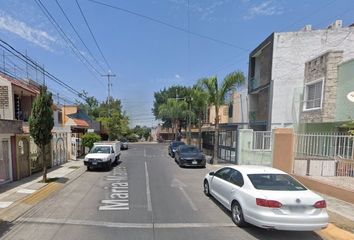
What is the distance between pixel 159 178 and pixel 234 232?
753 centimetres

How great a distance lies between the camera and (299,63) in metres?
19.1

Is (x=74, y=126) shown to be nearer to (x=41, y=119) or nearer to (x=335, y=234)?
(x=41, y=119)

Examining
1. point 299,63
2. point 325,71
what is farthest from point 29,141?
point 299,63

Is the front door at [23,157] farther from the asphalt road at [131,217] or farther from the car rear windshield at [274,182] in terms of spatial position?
the car rear windshield at [274,182]

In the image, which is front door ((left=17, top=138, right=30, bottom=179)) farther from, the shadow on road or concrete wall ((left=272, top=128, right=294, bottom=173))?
concrete wall ((left=272, top=128, right=294, bottom=173))

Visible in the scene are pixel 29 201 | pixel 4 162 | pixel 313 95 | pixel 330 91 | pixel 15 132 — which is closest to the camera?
pixel 29 201

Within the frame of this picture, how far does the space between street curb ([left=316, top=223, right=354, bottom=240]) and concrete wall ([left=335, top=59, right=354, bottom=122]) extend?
9.49m

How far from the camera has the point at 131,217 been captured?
719 cm

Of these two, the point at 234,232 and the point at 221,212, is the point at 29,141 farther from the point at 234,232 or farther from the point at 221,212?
the point at 234,232

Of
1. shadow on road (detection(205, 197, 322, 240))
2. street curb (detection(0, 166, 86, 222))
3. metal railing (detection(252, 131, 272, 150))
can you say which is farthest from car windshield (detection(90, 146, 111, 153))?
shadow on road (detection(205, 197, 322, 240))

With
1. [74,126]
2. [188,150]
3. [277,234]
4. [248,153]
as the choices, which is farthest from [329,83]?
[74,126]

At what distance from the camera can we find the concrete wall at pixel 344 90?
45.7 ft

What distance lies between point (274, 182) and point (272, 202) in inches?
44.8

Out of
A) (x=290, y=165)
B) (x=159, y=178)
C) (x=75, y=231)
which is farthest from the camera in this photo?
(x=159, y=178)
